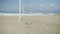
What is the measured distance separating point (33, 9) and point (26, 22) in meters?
0.27

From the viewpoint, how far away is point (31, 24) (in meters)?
1.81

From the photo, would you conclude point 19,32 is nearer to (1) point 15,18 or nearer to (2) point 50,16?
(1) point 15,18

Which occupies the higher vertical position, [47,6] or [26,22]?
[47,6]

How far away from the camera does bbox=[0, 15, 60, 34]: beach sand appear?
5.92ft

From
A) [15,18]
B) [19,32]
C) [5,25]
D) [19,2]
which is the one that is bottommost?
[19,32]

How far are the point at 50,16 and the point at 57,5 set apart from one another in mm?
234

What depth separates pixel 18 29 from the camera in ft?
6.00

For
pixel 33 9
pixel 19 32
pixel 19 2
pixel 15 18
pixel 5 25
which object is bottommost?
pixel 19 32

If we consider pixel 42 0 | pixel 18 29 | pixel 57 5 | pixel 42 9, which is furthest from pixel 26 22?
pixel 57 5

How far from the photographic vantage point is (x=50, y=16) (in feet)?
5.90

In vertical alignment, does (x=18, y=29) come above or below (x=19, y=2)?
below

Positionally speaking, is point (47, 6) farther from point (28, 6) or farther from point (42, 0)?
point (28, 6)

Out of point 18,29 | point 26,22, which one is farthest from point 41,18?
point 18,29

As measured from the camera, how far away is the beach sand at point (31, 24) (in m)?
1.80
